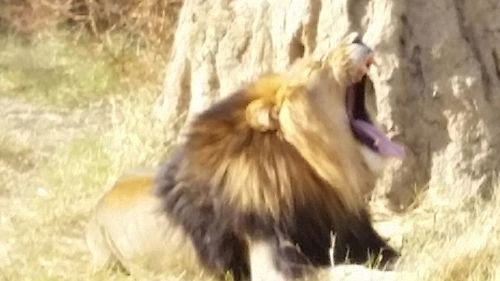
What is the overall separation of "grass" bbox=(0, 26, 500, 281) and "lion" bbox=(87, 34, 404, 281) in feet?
0.82

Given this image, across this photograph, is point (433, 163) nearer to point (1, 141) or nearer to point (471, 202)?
point (471, 202)

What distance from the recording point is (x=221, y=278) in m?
4.67

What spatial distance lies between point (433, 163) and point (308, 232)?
129cm

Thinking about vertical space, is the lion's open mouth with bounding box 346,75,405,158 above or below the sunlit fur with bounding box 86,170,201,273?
above

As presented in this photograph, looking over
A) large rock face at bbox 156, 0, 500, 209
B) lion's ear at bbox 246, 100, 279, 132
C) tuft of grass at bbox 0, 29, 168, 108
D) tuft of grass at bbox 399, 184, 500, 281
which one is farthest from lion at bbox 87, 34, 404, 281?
tuft of grass at bbox 0, 29, 168, 108

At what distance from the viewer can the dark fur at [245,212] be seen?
14.6 ft

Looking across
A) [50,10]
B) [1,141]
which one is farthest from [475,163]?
[50,10]

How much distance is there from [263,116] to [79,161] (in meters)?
2.26

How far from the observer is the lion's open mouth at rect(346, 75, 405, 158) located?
458cm

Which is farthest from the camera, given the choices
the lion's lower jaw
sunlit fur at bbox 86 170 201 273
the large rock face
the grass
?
the large rock face

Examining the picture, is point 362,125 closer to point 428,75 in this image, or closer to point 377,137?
point 377,137

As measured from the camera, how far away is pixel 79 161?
21.3 ft

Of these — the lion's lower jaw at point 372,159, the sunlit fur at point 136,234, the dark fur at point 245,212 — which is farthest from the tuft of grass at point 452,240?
the sunlit fur at point 136,234

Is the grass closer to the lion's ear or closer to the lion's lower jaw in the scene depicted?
the lion's lower jaw
